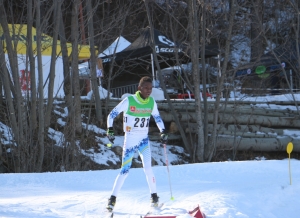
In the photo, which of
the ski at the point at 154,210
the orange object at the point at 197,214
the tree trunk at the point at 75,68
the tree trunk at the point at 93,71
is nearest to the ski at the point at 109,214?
the ski at the point at 154,210

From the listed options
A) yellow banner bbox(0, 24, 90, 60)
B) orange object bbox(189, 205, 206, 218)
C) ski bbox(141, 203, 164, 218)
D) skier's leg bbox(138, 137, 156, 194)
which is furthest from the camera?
yellow banner bbox(0, 24, 90, 60)

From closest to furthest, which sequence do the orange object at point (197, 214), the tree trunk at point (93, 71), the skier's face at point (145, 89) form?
the orange object at point (197, 214)
the skier's face at point (145, 89)
the tree trunk at point (93, 71)

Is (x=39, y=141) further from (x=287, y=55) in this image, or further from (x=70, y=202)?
(x=287, y=55)

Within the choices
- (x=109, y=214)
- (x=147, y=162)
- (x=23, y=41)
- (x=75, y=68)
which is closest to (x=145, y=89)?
(x=147, y=162)

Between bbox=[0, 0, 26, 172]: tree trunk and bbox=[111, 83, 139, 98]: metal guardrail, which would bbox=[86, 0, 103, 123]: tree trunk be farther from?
bbox=[111, 83, 139, 98]: metal guardrail

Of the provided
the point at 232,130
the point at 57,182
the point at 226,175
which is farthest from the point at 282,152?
the point at 57,182

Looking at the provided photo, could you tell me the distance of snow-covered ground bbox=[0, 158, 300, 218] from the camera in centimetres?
673

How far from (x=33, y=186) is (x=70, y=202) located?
1950 millimetres

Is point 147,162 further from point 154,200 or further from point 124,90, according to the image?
point 124,90

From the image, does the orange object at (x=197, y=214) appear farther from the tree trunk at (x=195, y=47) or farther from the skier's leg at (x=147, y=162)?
the tree trunk at (x=195, y=47)

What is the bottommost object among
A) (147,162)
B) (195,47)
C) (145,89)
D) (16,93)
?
(147,162)

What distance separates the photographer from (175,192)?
322 inches

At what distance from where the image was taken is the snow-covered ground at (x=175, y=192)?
6734 millimetres

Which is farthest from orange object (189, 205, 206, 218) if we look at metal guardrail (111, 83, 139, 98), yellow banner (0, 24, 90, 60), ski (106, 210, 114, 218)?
metal guardrail (111, 83, 139, 98)
